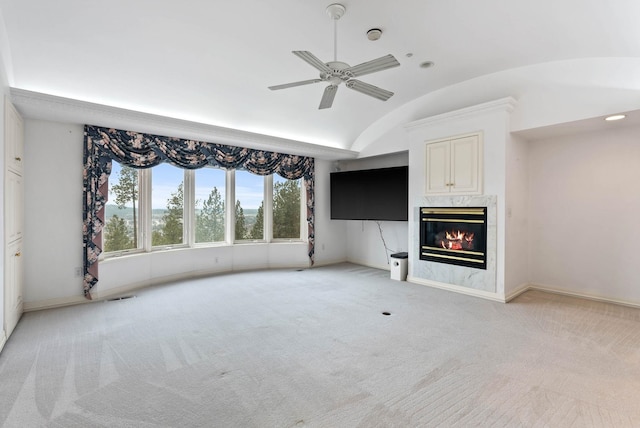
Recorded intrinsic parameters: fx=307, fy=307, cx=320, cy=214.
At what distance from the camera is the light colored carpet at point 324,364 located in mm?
1925

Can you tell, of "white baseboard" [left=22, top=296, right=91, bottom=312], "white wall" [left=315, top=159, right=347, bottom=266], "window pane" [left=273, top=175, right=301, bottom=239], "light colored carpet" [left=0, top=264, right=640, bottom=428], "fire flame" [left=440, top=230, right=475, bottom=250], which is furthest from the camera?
"white wall" [left=315, top=159, right=347, bottom=266]

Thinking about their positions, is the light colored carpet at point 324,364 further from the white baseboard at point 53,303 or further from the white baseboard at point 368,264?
the white baseboard at point 368,264

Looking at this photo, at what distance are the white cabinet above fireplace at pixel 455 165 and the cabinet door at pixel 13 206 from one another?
5179mm

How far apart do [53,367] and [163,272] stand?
2745 mm

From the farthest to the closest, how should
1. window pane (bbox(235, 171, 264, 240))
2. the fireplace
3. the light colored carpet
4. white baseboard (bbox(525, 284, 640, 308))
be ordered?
window pane (bbox(235, 171, 264, 240)) < the fireplace < white baseboard (bbox(525, 284, 640, 308)) < the light colored carpet

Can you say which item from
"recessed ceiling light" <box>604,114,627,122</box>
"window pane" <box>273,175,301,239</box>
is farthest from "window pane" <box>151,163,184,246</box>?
"recessed ceiling light" <box>604,114,627,122</box>

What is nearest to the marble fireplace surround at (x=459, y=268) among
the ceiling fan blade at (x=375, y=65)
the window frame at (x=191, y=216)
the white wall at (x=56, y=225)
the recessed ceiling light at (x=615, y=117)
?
the recessed ceiling light at (x=615, y=117)

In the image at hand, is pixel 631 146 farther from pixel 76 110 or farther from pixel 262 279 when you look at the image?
pixel 76 110

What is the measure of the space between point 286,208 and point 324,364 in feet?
14.5

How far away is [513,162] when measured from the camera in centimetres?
433

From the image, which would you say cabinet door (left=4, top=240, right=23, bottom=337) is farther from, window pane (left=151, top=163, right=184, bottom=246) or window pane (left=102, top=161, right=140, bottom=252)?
window pane (left=151, top=163, right=184, bottom=246)

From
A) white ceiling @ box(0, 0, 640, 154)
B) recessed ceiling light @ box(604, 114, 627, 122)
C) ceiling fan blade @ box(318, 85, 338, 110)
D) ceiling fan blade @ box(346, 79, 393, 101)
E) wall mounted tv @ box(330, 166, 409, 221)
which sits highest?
white ceiling @ box(0, 0, 640, 154)

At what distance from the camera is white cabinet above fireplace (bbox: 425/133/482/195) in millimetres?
4375

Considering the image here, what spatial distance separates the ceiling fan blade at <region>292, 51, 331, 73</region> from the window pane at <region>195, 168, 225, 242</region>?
385 centimetres
